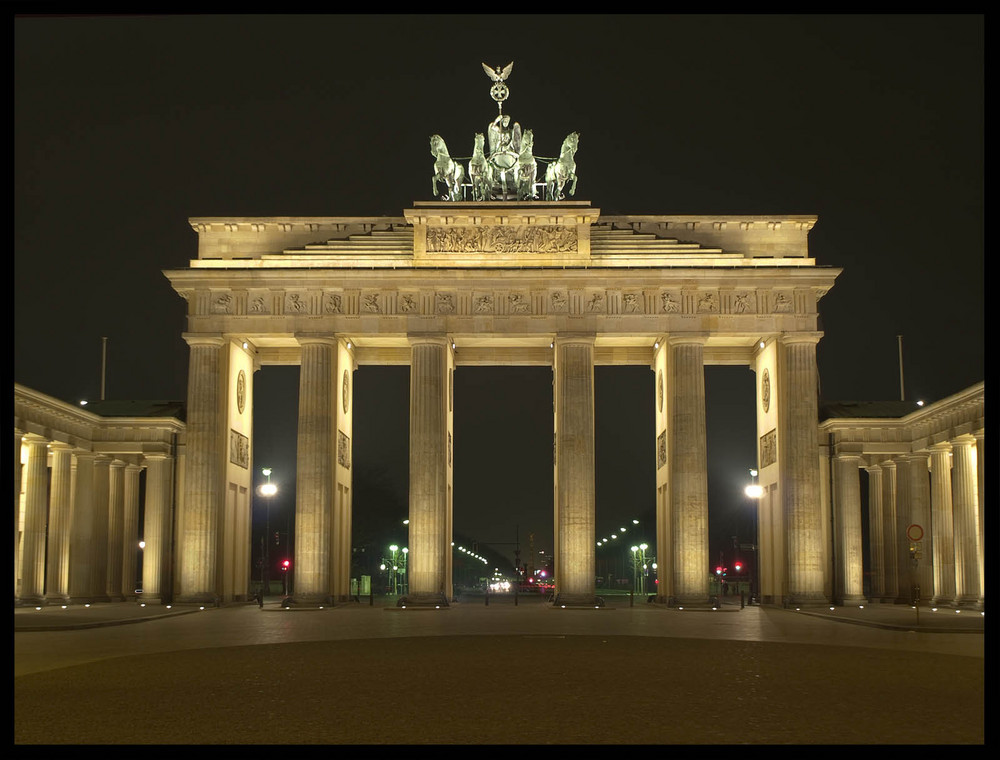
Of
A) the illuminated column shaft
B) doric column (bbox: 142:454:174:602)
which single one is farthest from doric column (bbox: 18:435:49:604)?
the illuminated column shaft

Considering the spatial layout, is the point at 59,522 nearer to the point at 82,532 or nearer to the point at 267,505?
the point at 82,532

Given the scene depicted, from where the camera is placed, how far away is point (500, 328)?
57062mm

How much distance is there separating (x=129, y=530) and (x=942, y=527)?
42278 millimetres

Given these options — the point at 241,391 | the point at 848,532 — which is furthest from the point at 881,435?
the point at 241,391

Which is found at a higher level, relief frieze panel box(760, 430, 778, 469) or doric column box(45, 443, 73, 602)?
relief frieze panel box(760, 430, 778, 469)

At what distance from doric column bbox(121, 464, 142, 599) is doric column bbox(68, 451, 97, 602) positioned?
4286 millimetres

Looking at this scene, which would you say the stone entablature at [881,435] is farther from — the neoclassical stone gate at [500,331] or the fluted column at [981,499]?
the fluted column at [981,499]

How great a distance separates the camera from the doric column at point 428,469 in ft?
181

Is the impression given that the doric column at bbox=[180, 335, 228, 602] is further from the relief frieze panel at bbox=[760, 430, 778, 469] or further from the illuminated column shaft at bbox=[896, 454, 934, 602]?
the illuminated column shaft at bbox=[896, 454, 934, 602]

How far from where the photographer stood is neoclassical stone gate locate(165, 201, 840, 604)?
5572 cm

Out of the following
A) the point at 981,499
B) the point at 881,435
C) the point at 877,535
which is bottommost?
the point at 877,535
